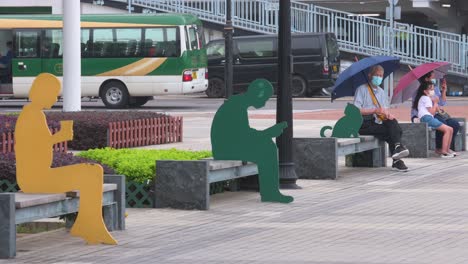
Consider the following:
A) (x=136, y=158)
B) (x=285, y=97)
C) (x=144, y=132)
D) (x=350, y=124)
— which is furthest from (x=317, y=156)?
(x=144, y=132)

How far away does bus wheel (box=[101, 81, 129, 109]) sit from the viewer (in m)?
40.5

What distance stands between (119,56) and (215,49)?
269 inches

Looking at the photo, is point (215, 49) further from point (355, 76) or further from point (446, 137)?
point (355, 76)

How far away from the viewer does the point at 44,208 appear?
1124cm

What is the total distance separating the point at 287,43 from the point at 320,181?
2.26 meters

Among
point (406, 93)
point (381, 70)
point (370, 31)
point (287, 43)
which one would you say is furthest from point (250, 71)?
point (287, 43)

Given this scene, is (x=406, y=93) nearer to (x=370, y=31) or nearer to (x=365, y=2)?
(x=370, y=31)

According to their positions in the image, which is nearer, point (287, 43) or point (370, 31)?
point (287, 43)

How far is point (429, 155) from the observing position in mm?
21688

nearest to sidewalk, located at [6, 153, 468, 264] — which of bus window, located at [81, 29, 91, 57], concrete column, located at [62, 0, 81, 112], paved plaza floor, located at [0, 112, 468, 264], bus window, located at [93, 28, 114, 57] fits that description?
paved plaza floor, located at [0, 112, 468, 264]

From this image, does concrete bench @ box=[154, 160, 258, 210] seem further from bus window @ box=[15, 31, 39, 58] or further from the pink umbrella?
bus window @ box=[15, 31, 39, 58]

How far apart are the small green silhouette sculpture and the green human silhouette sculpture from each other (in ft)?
13.6

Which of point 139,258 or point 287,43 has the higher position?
point 287,43

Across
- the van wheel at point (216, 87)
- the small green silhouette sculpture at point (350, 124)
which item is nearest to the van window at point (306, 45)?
the van wheel at point (216, 87)
